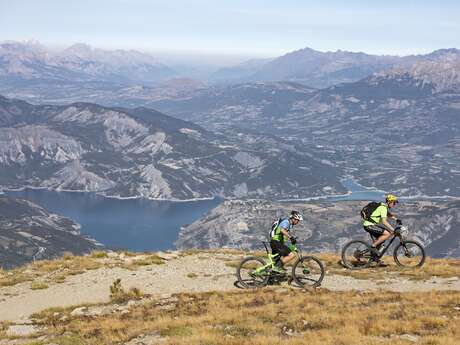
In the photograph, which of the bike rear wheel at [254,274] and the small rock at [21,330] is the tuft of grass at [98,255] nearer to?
the bike rear wheel at [254,274]

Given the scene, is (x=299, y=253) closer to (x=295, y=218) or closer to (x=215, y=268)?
(x=295, y=218)

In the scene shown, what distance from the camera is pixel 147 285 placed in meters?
31.4

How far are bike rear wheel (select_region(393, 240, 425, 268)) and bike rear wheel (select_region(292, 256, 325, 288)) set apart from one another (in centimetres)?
613

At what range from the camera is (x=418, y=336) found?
18953mm

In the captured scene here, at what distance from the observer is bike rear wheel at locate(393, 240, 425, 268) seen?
3312 cm

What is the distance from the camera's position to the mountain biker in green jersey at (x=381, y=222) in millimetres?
30844

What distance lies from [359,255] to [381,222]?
3.27 m

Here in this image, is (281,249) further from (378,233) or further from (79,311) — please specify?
(79,311)

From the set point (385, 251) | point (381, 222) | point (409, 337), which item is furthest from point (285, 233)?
point (409, 337)

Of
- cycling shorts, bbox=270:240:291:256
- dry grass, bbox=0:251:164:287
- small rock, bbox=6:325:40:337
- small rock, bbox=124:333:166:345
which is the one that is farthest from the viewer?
dry grass, bbox=0:251:164:287

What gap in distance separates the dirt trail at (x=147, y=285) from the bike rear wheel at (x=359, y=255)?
78.0 inches

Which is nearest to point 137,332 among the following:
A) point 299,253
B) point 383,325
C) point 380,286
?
point 383,325

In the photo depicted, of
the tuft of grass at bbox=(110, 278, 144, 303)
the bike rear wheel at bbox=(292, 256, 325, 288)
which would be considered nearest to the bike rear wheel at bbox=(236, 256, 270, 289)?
the bike rear wheel at bbox=(292, 256, 325, 288)

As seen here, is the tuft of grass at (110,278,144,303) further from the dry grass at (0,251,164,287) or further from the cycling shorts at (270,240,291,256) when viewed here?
the cycling shorts at (270,240,291,256)
